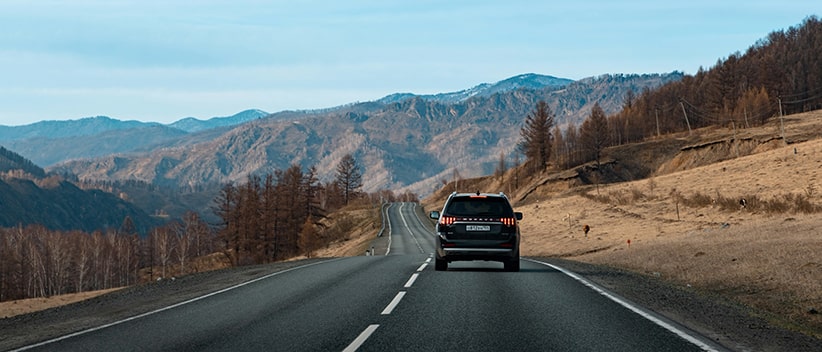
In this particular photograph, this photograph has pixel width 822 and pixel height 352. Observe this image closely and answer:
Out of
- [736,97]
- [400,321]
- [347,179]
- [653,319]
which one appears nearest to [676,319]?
[653,319]

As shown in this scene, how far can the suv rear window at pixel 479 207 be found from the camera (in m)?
18.8

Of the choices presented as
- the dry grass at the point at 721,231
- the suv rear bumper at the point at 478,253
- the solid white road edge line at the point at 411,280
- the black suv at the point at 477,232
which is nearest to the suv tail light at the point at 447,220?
the black suv at the point at 477,232

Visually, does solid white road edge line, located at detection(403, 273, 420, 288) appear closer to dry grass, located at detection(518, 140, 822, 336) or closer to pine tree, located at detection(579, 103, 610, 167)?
dry grass, located at detection(518, 140, 822, 336)

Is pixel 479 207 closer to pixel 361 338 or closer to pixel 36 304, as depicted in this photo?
pixel 361 338

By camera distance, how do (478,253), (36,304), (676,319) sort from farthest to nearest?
1. (36,304)
2. (478,253)
3. (676,319)

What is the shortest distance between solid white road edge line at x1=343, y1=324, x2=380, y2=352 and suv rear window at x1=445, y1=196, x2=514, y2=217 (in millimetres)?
8872

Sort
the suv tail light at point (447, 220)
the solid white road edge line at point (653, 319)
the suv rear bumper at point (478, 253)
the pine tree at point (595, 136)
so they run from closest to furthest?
the solid white road edge line at point (653, 319) → the suv rear bumper at point (478, 253) → the suv tail light at point (447, 220) → the pine tree at point (595, 136)

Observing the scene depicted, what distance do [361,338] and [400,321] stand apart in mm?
1532

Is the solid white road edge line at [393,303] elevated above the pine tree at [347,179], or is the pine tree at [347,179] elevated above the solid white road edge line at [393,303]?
the pine tree at [347,179]

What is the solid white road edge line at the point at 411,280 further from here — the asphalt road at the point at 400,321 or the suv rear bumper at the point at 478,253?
the suv rear bumper at the point at 478,253

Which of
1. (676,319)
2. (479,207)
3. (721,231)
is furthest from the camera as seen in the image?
(721,231)

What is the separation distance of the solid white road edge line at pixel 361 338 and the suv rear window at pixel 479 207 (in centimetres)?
887

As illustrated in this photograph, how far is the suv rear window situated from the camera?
18828 millimetres

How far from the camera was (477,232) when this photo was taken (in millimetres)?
18562
